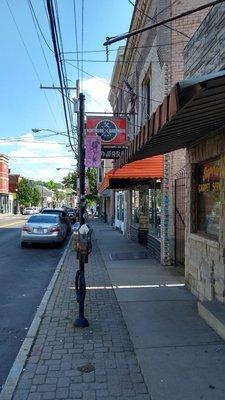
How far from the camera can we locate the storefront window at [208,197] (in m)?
7.52

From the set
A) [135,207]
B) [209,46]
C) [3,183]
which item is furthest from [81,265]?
[3,183]

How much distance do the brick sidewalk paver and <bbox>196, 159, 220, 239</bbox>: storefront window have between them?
2.12m

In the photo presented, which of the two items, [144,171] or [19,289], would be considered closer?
[19,289]

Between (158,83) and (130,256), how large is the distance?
5.46 metres

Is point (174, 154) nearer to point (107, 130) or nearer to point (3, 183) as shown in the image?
point (107, 130)

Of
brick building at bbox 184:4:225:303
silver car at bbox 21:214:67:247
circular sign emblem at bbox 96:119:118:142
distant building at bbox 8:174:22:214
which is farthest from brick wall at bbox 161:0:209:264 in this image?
distant building at bbox 8:174:22:214

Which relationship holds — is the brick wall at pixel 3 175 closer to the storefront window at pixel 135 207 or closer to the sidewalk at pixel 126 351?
the storefront window at pixel 135 207

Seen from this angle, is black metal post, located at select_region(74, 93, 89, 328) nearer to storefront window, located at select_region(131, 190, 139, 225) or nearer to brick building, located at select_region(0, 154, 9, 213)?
storefront window, located at select_region(131, 190, 139, 225)

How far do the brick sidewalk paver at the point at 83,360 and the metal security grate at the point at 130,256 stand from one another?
6204mm

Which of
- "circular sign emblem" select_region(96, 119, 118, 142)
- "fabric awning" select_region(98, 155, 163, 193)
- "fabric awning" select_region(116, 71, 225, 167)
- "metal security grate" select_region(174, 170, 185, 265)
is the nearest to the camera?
"fabric awning" select_region(116, 71, 225, 167)

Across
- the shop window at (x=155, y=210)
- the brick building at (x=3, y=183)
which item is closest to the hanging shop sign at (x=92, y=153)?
the shop window at (x=155, y=210)

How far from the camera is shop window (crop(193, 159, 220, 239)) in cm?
753

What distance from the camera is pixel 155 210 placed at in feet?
49.4

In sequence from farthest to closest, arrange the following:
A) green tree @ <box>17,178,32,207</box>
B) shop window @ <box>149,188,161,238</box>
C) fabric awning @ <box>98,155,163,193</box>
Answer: green tree @ <box>17,178,32,207</box> < shop window @ <box>149,188,161,238</box> < fabric awning @ <box>98,155,163,193</box>
